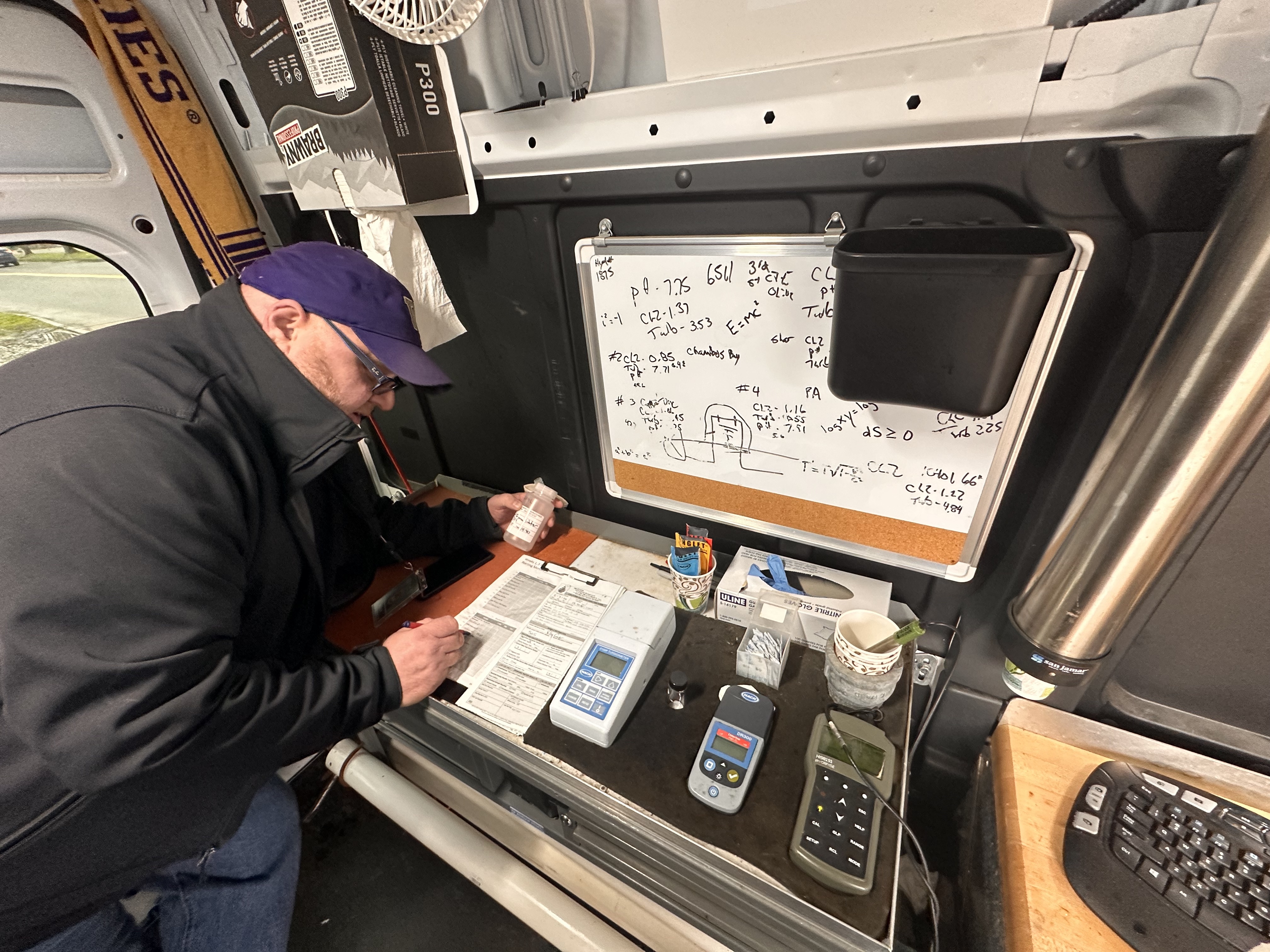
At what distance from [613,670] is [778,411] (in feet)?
1.76

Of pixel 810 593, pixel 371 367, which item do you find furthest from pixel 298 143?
pixel 810 593

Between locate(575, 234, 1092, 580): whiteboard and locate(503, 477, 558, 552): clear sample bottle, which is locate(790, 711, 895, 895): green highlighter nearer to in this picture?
locate(575, 234, 1092, 580): whiteboard

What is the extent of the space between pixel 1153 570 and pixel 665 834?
73cm

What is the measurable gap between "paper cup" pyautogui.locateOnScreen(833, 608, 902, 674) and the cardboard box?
1.02 meters

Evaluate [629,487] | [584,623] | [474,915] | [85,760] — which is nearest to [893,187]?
[629,487]

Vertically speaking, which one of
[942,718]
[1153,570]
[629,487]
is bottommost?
[942,718]

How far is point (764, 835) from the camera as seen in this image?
2.25 feet

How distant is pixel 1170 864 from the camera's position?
660mm

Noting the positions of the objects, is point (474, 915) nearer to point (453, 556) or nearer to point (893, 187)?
point (453, 556)

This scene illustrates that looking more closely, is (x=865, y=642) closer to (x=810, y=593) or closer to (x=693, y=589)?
(x=810, y=593)

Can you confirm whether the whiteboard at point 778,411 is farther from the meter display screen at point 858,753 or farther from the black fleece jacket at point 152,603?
the black fleece jacket at point 152,603


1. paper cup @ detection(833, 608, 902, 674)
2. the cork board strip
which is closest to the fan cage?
the cork board strip

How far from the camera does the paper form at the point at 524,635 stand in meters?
0.88

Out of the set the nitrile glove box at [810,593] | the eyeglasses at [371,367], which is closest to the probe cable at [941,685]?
the nitrile glove box at [810,593]
